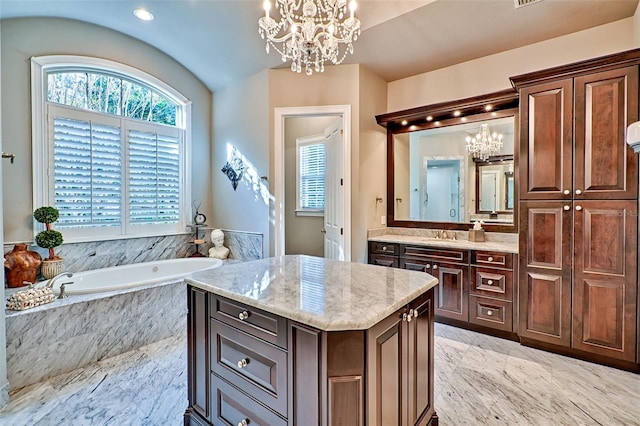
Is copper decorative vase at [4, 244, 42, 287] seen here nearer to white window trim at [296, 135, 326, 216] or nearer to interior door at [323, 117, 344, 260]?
interior door at [323, 117, 344, 260]

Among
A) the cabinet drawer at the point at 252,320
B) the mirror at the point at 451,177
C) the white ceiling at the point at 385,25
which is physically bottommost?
the cabinet drawer at the point at 252,320

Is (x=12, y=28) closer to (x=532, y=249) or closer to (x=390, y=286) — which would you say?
(x=390, y=286)

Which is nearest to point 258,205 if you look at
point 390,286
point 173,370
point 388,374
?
point 173,370

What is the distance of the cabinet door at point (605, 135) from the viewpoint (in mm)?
2295

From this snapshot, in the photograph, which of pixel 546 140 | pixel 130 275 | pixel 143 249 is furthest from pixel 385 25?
pixel 130 275

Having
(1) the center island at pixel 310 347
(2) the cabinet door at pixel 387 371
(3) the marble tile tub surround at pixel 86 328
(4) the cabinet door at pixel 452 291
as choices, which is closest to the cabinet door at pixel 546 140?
(4) the cabinet door at pixel 452 291

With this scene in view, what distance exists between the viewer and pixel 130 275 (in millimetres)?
3629

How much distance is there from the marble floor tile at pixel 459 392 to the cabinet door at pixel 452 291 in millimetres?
479

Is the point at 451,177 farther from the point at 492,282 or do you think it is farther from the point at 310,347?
the point at 310,347

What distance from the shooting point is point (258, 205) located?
12.9 ft

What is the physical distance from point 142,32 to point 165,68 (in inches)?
20.3

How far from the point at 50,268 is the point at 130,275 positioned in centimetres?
80

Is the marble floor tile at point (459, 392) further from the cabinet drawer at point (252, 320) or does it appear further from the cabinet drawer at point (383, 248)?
the cabinet drawer at point (383, 248)

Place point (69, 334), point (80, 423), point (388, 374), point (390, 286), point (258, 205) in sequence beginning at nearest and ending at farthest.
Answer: point (388, 374) → point (390, 286) → point (80, 423) → point (69, 334) → point (258, 205)
